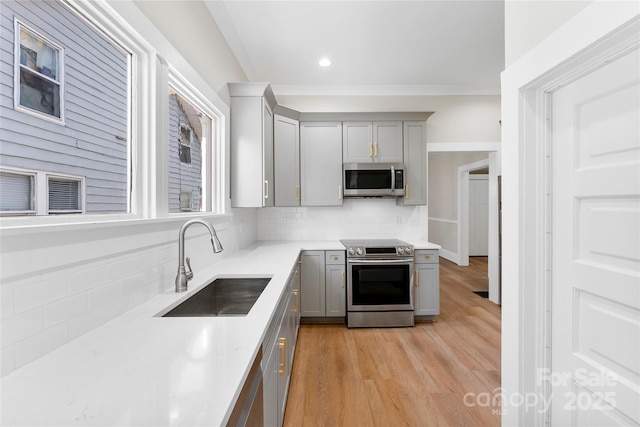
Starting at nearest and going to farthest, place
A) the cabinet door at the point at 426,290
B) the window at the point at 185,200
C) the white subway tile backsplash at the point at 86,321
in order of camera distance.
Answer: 1. the white subway tile backsplash at the point at 86,321
2. the window at the point at 185,200
3. the cabinet door at the point at 426,290

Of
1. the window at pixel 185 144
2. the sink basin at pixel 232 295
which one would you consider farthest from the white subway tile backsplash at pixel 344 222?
the sink basin at pixel 232 295

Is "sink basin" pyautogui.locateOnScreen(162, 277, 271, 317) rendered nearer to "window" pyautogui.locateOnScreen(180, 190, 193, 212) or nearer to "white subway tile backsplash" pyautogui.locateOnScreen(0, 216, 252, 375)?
"white subway tile backsplash" pyautogui.locateOnScreen(0, 216, 252, 375)

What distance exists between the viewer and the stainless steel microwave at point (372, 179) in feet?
11.1

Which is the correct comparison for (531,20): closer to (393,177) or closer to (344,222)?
Answer: (393,177)

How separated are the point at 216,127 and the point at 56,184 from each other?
1699 millimetres

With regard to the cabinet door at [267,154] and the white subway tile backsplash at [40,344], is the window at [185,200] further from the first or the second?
the white subway tile backsplash at [40,344]

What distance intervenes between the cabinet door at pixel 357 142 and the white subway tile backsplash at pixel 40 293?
115 inches

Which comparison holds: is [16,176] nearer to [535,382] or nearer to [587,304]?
[587,304]

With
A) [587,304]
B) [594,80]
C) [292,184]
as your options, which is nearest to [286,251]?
[292,184]

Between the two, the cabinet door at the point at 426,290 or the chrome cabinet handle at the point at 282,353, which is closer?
the chrome cabinet handle at the point at 282,353

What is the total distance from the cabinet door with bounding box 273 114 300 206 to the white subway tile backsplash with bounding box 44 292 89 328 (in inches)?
90.0

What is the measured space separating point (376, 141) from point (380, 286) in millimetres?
1679

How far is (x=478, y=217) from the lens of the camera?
298 inches

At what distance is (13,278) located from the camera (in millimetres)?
768
